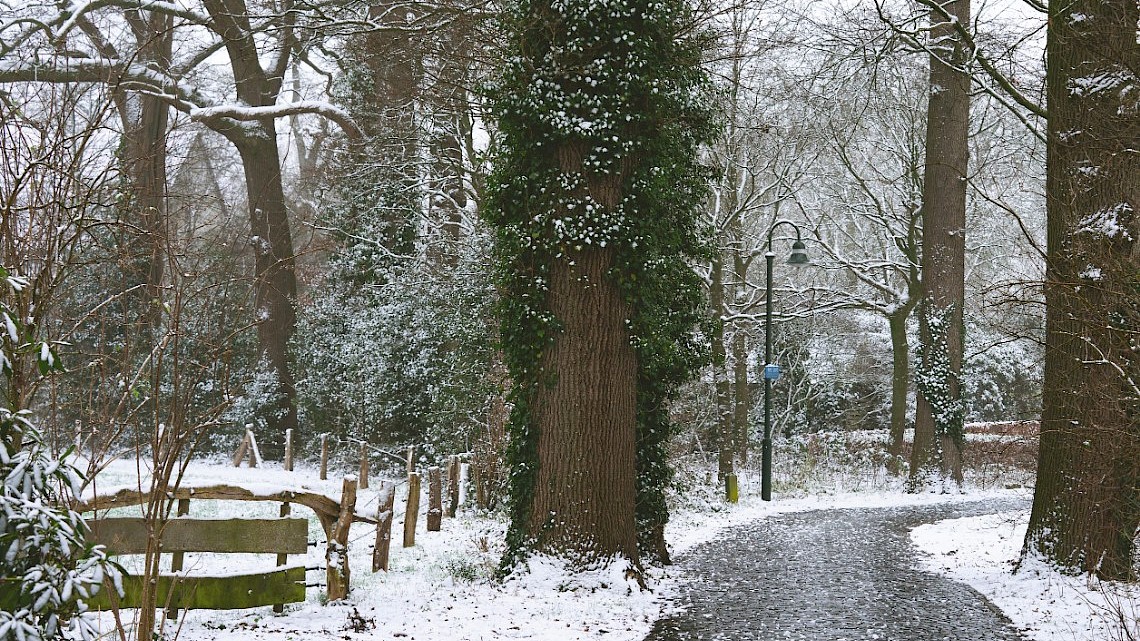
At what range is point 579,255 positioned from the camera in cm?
967

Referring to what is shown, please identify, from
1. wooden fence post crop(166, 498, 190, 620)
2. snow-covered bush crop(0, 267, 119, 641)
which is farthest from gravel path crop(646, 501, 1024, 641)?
snow-covered bush crop(0, 267, 119, 641)

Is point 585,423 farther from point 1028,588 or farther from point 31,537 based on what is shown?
point 31,537

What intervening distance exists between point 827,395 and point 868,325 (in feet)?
11.3

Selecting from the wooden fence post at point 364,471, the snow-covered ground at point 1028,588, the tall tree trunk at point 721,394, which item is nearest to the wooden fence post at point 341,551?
the snow-covered ground at point 1028,588

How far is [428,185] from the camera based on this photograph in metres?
21.0

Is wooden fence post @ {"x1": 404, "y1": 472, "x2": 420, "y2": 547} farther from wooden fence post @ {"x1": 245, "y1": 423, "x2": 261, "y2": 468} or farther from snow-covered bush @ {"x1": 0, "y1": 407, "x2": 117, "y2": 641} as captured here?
wooden fence post @ {"x1": 245, "y1": 423, "x2": 261, "y2": 468}

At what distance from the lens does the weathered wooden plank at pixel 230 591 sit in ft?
24.4

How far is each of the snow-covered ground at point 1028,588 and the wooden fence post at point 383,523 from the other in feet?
19.2

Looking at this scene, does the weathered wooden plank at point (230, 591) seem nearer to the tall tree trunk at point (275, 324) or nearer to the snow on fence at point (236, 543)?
the snow on fence at point (236, 543)

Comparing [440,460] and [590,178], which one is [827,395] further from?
[590,178]

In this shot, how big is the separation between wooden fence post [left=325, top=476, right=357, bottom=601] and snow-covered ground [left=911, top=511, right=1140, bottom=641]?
5730mm

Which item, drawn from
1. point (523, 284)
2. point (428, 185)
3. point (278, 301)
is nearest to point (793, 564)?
point (523, 284)

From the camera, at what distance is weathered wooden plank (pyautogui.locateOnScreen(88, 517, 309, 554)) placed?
299 inches

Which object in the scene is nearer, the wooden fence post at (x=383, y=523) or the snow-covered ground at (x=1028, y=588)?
the snow-covered ground at (x=1028, y=588)
